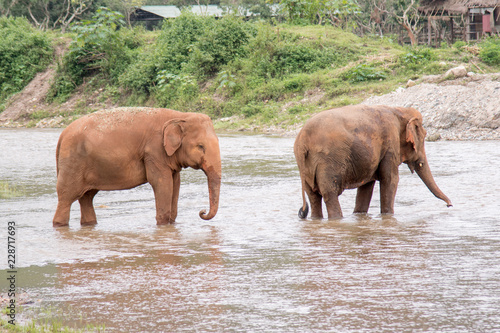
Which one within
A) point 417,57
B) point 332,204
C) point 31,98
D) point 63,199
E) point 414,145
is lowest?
point 31,98

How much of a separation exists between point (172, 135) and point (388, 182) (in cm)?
265

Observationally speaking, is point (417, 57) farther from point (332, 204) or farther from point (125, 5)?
point (125, 5)

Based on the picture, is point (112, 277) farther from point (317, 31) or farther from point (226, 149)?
point (317, 31)

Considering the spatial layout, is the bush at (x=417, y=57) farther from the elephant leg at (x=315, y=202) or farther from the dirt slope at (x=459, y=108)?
the elephant leg at (x=315, y=202)

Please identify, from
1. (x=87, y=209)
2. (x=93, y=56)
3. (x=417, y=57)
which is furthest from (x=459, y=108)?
(x=93, y=56)

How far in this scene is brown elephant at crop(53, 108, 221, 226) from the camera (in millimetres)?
7516

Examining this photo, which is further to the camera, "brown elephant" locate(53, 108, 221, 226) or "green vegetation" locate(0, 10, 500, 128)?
"green vegetation" locate(0, 10, 500, 128)

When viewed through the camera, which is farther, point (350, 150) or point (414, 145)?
point (414, 145)

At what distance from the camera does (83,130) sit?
7.61m

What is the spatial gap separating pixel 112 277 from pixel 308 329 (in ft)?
6.30

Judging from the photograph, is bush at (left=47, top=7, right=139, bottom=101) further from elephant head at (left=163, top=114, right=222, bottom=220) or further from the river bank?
elephant head at (left=163, top=114, right=222, bottom=220)

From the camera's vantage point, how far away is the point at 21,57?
34406 mm

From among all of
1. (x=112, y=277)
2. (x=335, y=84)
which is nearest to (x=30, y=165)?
(x=112, y=277)

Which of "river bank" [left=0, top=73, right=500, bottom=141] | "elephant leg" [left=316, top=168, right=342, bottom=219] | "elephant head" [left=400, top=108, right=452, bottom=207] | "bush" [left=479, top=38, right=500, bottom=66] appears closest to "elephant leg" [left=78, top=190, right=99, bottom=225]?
"elephant leg" [left=316, top=168, right=342, bottom=219]
